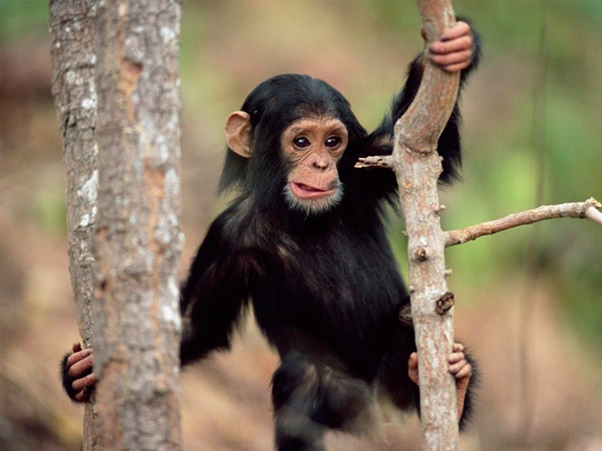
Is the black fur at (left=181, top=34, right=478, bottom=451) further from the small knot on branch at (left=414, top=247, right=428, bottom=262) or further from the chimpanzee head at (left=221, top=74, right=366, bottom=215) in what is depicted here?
the small knot on branch at (left=414, top=247, right=428, bottom=262)

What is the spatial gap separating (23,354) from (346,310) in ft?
15.7

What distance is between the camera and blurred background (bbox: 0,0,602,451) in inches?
347

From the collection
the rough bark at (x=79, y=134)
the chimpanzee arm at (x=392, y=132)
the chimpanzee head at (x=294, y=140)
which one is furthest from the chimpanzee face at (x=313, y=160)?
the rough bark at (x=79, y=134)

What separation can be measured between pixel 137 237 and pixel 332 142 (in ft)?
7.55

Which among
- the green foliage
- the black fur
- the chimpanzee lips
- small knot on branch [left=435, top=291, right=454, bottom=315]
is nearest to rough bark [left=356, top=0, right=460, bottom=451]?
small knot on branch [left=435, top=291, right=454, bottom=315]

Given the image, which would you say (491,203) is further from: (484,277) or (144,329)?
(144,329)

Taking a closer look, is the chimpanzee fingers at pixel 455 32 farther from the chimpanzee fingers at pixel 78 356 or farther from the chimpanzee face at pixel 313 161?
the chimpanzee fingers at pixel 78 356

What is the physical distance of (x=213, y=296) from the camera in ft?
18.0

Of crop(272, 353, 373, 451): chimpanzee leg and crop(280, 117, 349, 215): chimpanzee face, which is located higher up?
crop(280, 117, 349, 215): chimpanzee face

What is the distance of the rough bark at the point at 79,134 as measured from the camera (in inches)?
183

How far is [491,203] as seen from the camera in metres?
10.2

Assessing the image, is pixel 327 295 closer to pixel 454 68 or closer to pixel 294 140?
pixel 294 140

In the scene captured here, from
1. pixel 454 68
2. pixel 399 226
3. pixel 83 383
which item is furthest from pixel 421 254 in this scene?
pixel 399 226

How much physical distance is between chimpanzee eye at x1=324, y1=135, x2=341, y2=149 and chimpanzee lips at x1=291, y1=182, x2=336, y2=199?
33cm
